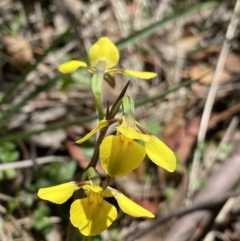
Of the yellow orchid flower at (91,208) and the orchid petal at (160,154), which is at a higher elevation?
the orchid petal at (160,154)

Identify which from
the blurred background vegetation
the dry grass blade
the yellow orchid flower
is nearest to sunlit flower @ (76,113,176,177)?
the yellow orchid flower

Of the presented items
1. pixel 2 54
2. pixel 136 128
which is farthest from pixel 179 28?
pixel 136 128

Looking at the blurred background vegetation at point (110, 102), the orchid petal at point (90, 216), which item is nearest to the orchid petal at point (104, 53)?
the blurred background vegetation at point (110, 102)

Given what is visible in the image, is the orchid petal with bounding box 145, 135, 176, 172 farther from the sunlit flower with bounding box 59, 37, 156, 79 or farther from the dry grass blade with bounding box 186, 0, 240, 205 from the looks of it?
the dry grass blade with bounding box 186, 0, 240, 205

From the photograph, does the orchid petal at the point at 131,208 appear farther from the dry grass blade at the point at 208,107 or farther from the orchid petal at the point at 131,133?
the dry grass blade at the point at 208,107

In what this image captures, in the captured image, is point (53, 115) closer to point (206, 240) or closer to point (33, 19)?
point (33, 19)

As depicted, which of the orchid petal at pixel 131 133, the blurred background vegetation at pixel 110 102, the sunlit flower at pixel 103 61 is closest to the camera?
the orchid petal at pixel 131 133
